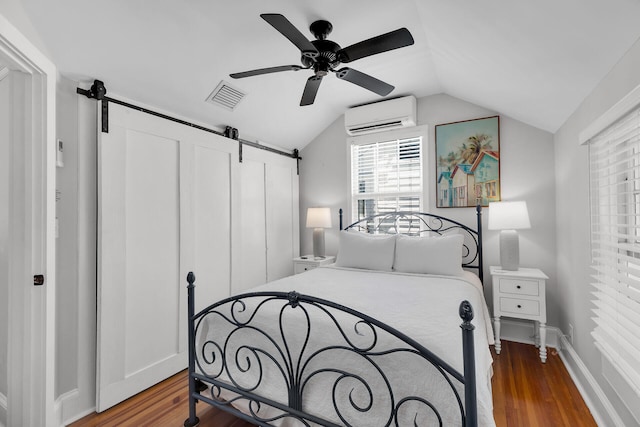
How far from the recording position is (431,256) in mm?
2713

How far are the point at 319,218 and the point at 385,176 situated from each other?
965mm

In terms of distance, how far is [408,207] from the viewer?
3.63m

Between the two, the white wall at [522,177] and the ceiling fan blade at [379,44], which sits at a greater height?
the ceiling fan blade at [379,44]

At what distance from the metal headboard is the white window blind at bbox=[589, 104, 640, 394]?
4.02 ft

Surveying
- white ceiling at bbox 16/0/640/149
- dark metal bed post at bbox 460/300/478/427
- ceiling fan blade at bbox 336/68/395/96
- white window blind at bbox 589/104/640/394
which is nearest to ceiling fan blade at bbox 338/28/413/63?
ceiling fan blade at bbox 336/68/395/96

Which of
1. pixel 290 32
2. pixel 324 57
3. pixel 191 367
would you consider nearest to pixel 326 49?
pixel 324 57

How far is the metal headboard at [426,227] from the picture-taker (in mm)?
3193

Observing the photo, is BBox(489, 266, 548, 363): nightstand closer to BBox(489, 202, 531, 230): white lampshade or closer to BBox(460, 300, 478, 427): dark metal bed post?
BBox(489, 202, 531, 230): white lampshade

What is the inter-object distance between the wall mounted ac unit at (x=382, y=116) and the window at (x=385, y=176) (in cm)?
19

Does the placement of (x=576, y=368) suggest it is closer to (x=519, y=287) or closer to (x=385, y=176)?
(x=519, y=287)

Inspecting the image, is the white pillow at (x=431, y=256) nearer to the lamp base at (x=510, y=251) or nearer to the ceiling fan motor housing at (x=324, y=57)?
the lamp base at (x=510, y=251)

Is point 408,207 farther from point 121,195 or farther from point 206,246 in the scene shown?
point 121,195

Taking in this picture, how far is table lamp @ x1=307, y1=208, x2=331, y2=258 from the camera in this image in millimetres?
3783

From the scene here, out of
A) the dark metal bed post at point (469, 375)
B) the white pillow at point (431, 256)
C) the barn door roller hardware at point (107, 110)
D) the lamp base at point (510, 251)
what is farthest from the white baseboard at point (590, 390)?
the barn door roller hardware at point (107, 110)
